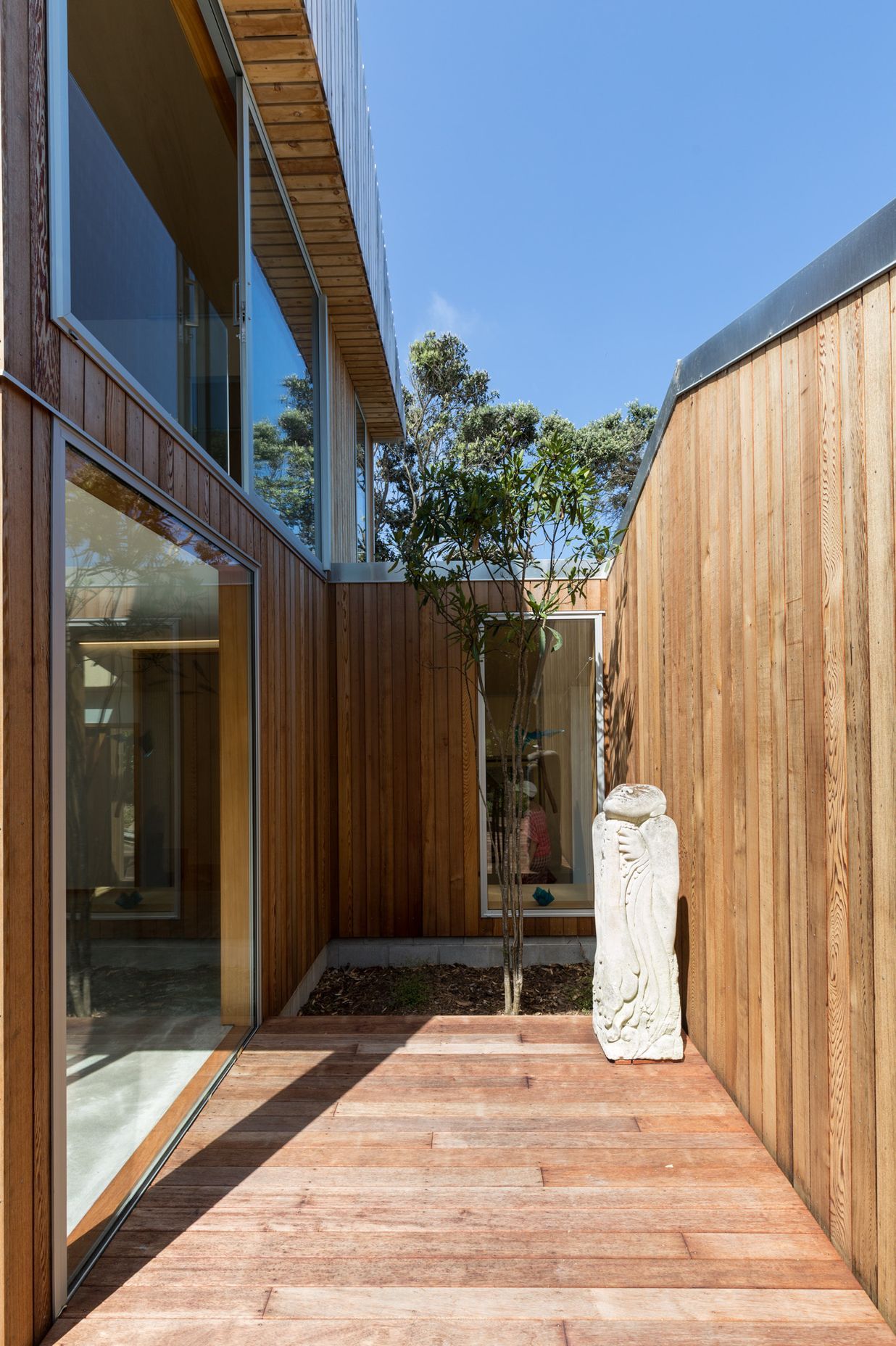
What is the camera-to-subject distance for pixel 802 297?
7.39ft

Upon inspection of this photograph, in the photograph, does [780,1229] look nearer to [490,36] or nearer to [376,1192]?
[376,1192]

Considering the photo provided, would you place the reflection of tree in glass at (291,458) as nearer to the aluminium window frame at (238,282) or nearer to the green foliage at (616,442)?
the aluminium window frame at (238,282)

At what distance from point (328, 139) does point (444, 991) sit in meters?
4.56

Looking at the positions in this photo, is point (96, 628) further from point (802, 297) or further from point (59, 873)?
point (802, 297)

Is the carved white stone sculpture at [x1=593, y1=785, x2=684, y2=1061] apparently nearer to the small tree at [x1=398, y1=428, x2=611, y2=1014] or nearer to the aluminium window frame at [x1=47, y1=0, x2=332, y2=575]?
the small tree at [x1=398, y1=428, x2=611, y2=1014]

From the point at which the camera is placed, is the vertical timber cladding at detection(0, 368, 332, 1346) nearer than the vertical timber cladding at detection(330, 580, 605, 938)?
Yes

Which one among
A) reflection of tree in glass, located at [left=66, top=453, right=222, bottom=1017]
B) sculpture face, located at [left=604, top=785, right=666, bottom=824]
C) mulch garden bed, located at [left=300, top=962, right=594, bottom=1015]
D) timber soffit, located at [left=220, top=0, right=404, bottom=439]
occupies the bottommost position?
mulch garden bed, located at [left=300, top=962, right=594, bottom=1015]

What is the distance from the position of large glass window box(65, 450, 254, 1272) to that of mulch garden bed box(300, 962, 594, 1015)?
1343 millimetres

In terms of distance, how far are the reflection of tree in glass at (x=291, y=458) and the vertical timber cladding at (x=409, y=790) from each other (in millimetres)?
946

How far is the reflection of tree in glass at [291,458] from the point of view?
3.85 m

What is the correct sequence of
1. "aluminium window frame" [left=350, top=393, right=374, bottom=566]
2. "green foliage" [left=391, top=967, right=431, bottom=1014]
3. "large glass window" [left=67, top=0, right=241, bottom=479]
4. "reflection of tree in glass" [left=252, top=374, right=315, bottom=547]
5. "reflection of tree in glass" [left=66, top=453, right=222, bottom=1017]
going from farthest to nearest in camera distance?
"aluminium window frame" [left=350, top=393, right=374, bottom=566]
"green foliage" [left=391, top=967, right=431, bottom=1014]
"reflection of tree in glass" [left=252, top=374, right=315, bottom=547]
"large glass window" [left=67, top=0, right=241, bottom=479]
"reflection of tree in glass" [left=66, top=453, right=222, bottom=1017]

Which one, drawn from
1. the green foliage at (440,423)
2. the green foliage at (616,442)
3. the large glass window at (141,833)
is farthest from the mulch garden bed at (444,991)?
the green foliage at (616,442)

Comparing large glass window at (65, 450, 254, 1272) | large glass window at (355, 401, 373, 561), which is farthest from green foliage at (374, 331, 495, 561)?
large glass window at (65, 450, 254, 1272)

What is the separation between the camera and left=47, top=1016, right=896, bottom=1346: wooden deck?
181cm
